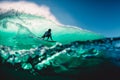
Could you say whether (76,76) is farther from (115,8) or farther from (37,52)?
(115,8)

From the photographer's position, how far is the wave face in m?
2.57

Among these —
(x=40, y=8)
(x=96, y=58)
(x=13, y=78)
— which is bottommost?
(x=13, y=78)

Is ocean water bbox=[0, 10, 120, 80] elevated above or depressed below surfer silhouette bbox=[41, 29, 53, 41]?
below

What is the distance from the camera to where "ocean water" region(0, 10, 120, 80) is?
8.42ft

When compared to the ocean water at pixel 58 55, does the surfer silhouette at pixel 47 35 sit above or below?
above

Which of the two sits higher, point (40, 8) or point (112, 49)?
point (40, 8)

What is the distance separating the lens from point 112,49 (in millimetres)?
2561

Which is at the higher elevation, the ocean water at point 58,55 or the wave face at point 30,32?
the wave face at point 30,32

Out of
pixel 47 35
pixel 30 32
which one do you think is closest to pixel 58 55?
pixel 47 35

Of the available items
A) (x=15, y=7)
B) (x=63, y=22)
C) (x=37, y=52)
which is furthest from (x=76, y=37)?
(x=15, y=7)

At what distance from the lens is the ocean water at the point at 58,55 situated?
2.57m

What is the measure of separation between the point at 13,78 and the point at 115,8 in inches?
43.1

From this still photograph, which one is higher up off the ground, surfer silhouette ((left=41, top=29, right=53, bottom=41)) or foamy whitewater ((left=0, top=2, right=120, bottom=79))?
surfer silhouette ((left=41, top=29, right=53, bottom=41))

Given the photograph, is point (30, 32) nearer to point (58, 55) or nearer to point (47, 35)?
point (47, 35)
